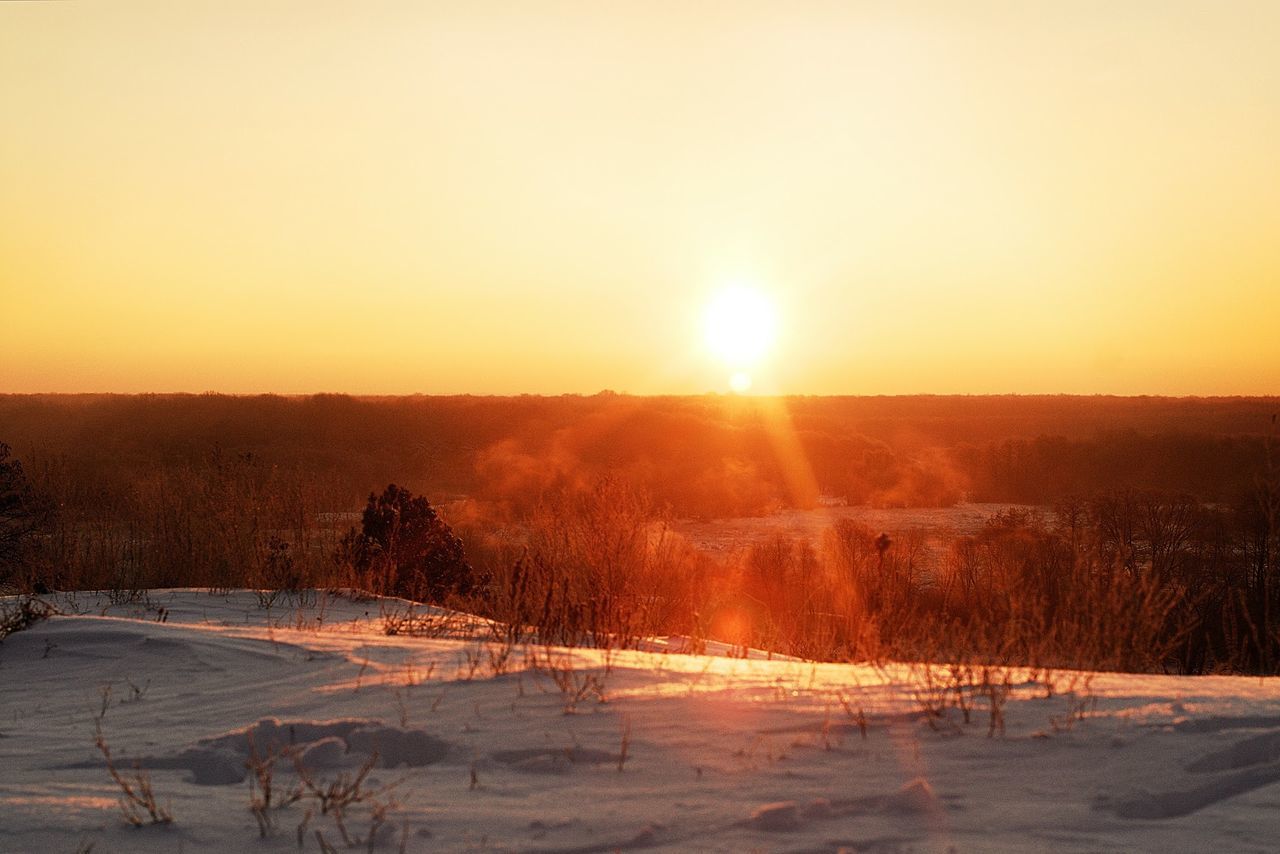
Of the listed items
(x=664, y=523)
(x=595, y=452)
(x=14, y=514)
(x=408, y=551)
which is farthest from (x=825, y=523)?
(x=14, y=514)

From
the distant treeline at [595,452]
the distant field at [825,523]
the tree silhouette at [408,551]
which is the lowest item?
the distant field at [825,523]

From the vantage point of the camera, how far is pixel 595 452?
55312 mm

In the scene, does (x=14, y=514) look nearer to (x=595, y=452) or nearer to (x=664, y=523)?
(x=664, y=523)

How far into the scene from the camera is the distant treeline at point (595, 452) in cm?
4316

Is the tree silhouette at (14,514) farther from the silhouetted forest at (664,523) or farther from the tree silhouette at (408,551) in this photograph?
the tree silhouette at (408,551)

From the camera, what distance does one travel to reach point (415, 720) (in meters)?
4.24

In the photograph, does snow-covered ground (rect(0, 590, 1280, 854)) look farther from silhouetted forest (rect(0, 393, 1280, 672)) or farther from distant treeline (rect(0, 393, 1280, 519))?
distant treeline (rect(0, 393, 1280, 519))

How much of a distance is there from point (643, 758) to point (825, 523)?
111 feet

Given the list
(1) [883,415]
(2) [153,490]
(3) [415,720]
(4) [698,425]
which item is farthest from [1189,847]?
(1) [883,415]

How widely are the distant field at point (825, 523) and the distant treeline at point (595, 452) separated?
143cm

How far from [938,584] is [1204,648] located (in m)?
6.66

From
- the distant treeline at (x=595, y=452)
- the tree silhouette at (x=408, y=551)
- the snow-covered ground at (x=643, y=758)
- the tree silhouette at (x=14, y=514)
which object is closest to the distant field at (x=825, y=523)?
the distant treeline at (x=595, y=452)

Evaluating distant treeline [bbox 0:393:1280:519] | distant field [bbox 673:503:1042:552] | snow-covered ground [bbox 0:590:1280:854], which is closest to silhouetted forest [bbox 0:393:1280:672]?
distant treeline [bbox 0:393:1280:519]

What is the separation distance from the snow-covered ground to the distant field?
76.6ft
